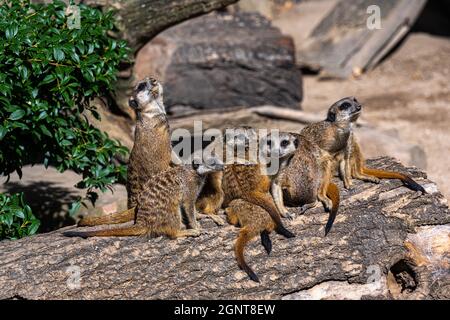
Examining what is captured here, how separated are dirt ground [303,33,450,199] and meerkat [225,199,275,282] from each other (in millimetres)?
2817

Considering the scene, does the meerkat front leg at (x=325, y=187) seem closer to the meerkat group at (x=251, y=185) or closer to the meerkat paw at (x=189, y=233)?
the meerkat group at (x=251, y=185)

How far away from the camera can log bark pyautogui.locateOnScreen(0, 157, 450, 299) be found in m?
3.93

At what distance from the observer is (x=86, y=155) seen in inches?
195

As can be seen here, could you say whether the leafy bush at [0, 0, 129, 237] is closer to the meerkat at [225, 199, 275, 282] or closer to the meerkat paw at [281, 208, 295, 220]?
the meerkat at [225, 199, 275, 282]

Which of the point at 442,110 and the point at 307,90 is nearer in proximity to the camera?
the point at 442,110

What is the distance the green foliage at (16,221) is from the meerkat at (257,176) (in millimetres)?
1163

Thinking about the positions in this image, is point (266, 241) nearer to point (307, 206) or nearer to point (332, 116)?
point (307, 206)

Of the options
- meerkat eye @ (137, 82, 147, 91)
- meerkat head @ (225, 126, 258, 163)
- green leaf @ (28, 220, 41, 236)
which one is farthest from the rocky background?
meerkat eye @ (137, 82, 147, 91)

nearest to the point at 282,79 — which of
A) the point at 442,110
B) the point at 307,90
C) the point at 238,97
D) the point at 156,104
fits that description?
the point at 238,97

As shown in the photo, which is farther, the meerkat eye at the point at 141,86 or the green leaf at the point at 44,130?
the meerkat eye at the point at 141,86

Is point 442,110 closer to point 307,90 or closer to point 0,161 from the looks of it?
point 307,90

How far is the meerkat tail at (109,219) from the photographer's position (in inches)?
172

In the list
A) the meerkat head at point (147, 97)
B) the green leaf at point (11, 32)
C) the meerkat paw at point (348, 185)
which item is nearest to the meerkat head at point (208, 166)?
the meerkat paw at point (348, 185)
